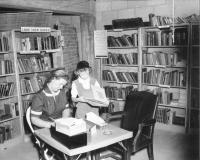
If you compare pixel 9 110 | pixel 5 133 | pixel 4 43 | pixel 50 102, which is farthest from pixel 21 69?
pixel 50 102

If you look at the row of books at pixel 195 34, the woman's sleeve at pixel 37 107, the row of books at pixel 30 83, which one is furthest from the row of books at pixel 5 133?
the row of books at pixel 195 34

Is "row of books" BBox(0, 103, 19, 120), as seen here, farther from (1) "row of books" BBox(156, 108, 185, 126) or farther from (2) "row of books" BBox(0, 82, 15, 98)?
(1) "row of books" BBox(156, 108, 185, 126)

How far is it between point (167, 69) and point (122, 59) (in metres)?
0.98

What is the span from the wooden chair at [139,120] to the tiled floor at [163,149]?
21.6 inches

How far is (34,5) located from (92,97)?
2.16m

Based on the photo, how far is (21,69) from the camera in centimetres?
465

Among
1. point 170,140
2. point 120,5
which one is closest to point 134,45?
point 120,5

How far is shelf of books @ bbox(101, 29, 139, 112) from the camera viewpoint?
5.41 m

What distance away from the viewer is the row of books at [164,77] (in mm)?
4773

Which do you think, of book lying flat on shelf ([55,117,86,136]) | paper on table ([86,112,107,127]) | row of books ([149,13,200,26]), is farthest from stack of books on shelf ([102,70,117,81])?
book lying flat on shelf ([55,117,86,136])

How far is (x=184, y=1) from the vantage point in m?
4.84

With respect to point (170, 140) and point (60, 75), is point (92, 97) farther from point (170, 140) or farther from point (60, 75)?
point (170, 140)

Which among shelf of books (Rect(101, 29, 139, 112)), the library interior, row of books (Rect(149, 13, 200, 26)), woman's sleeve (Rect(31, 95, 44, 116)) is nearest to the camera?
woman's sleeve (Rect(31, 95, 44, 116))

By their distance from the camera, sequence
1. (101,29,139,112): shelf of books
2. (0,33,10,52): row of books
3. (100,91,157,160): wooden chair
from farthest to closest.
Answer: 1. (101,29,139,112): shelf of books
2. (0,33,10,52): row of books
3. (100,91,157,160): wooden chair
